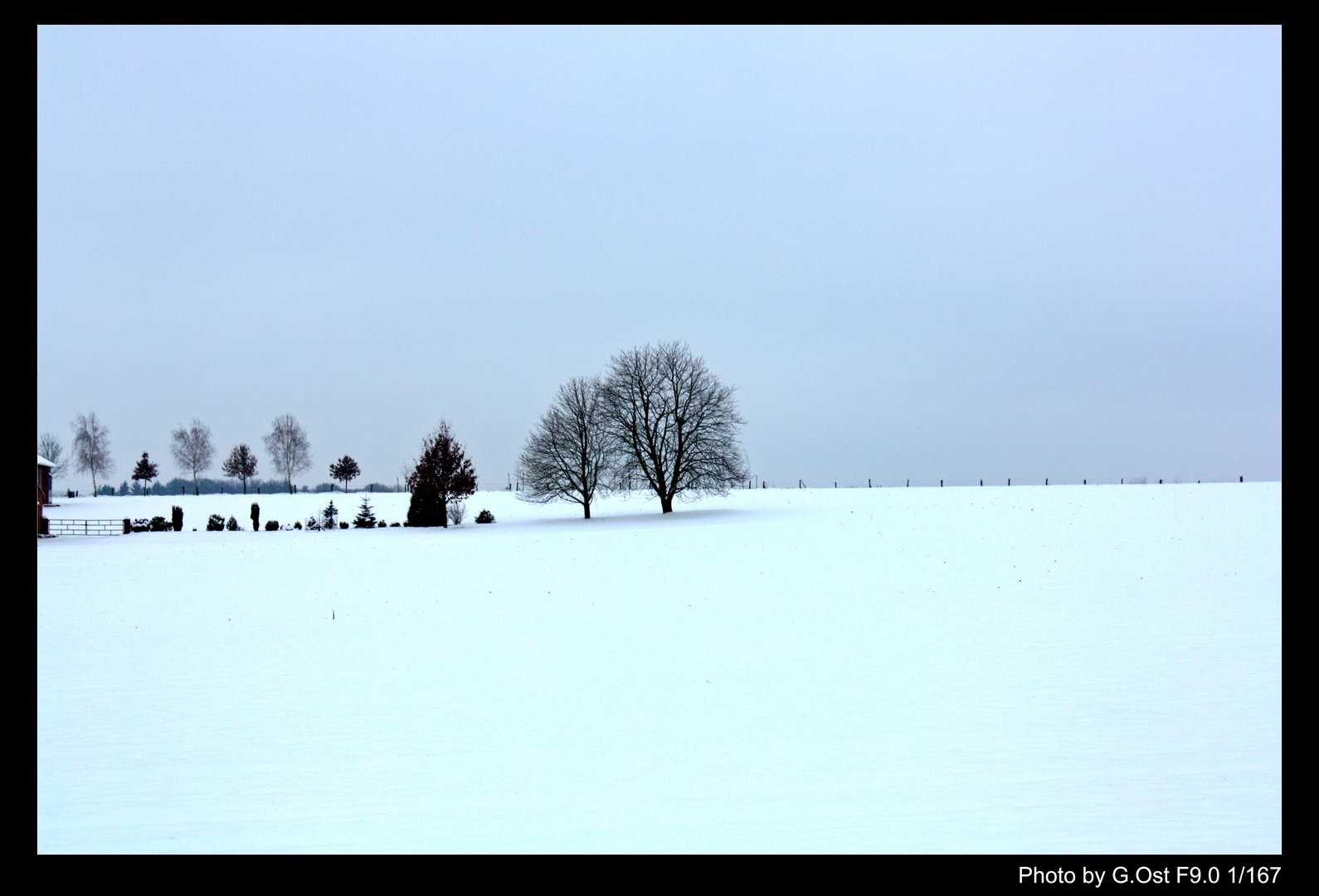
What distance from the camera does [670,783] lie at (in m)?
6.85

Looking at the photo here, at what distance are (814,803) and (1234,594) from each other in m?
14.6

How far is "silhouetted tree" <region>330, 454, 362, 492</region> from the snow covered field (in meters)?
81.9

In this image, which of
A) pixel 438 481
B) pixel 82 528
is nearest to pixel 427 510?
pixel 438 481

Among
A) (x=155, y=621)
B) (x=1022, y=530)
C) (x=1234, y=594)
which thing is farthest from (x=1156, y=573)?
(x=155, y=621)

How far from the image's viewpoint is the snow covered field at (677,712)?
6.11m

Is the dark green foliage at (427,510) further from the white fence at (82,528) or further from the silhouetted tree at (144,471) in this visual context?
the silhouetted tree at (144,471)

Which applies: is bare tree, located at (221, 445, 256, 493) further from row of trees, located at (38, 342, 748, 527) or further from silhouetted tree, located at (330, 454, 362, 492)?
row of trees, located at (38, 342, 748, 527)

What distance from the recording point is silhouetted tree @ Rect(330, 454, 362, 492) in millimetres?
99500
